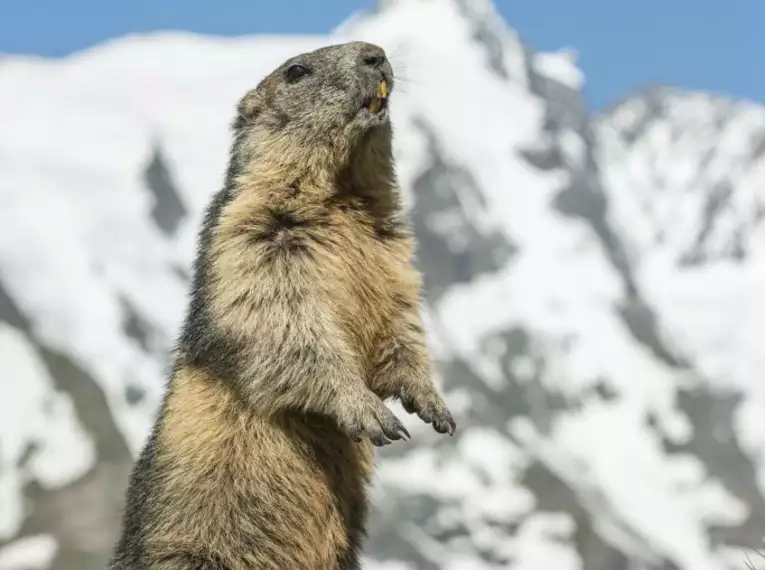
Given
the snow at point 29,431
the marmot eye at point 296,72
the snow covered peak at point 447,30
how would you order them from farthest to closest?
the snow covered peak at point 447,30, the snow at point 29,431, the marmot eye at point 296,72

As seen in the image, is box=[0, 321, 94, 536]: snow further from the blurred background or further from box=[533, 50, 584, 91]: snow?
box=[533, 50, 584, 91]: snow

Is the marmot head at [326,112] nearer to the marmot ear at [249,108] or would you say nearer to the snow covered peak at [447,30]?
the marmot ear at [249,108]

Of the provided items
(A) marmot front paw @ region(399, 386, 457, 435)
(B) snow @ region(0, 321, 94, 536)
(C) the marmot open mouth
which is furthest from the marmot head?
(B) snow @ region(0, 321, 94, 536)

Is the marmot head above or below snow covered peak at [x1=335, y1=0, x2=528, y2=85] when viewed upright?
below

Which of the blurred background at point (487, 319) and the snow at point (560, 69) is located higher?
the snow at point (560, 69)

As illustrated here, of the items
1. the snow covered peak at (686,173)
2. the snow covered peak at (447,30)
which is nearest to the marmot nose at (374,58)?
the snow covered peak at (447,30)

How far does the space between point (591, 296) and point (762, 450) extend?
1593cm

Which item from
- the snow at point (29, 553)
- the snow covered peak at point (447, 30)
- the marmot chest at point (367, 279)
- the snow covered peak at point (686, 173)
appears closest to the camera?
the marmot chest at point (367, 279)

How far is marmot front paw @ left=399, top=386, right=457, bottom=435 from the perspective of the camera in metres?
5.15

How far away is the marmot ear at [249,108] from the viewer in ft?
19.8

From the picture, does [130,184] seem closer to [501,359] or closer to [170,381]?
[501,359]

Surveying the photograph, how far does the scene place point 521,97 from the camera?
278ft

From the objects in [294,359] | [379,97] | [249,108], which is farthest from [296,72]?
[294,359]

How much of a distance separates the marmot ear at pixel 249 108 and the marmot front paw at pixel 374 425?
83.3 inches
